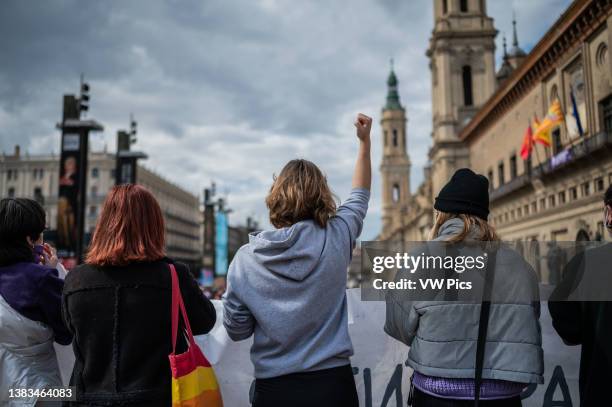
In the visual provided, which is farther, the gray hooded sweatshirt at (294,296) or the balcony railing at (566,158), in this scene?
the balcony railing at (566,158)

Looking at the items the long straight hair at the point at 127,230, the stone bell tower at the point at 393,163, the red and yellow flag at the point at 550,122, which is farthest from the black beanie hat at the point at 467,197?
the stone bell tower at the point at 393,163

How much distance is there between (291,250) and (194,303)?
1.84 feet

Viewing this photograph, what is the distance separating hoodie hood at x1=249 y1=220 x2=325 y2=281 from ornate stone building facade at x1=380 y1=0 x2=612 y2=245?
85.1 ft

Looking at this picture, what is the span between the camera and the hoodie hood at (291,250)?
2.49 metres

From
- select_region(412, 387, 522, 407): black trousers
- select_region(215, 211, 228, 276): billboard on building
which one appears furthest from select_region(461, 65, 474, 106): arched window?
select_region(412, 387, 522, 407): black trousers

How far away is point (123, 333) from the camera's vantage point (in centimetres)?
255

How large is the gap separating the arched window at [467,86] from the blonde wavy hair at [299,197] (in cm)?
6211

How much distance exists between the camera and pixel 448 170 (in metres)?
57.2

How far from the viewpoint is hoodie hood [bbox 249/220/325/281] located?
2.49m

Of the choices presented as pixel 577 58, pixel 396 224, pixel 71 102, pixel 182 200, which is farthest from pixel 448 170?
pixel 182 200

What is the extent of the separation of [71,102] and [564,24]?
25904 millimetres

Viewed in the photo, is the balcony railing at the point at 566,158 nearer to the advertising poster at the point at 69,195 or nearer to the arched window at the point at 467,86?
the arched window at the point at 467,86

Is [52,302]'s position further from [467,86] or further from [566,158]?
[467,86]

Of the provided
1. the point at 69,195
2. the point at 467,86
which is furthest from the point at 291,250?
the point at 467,86
